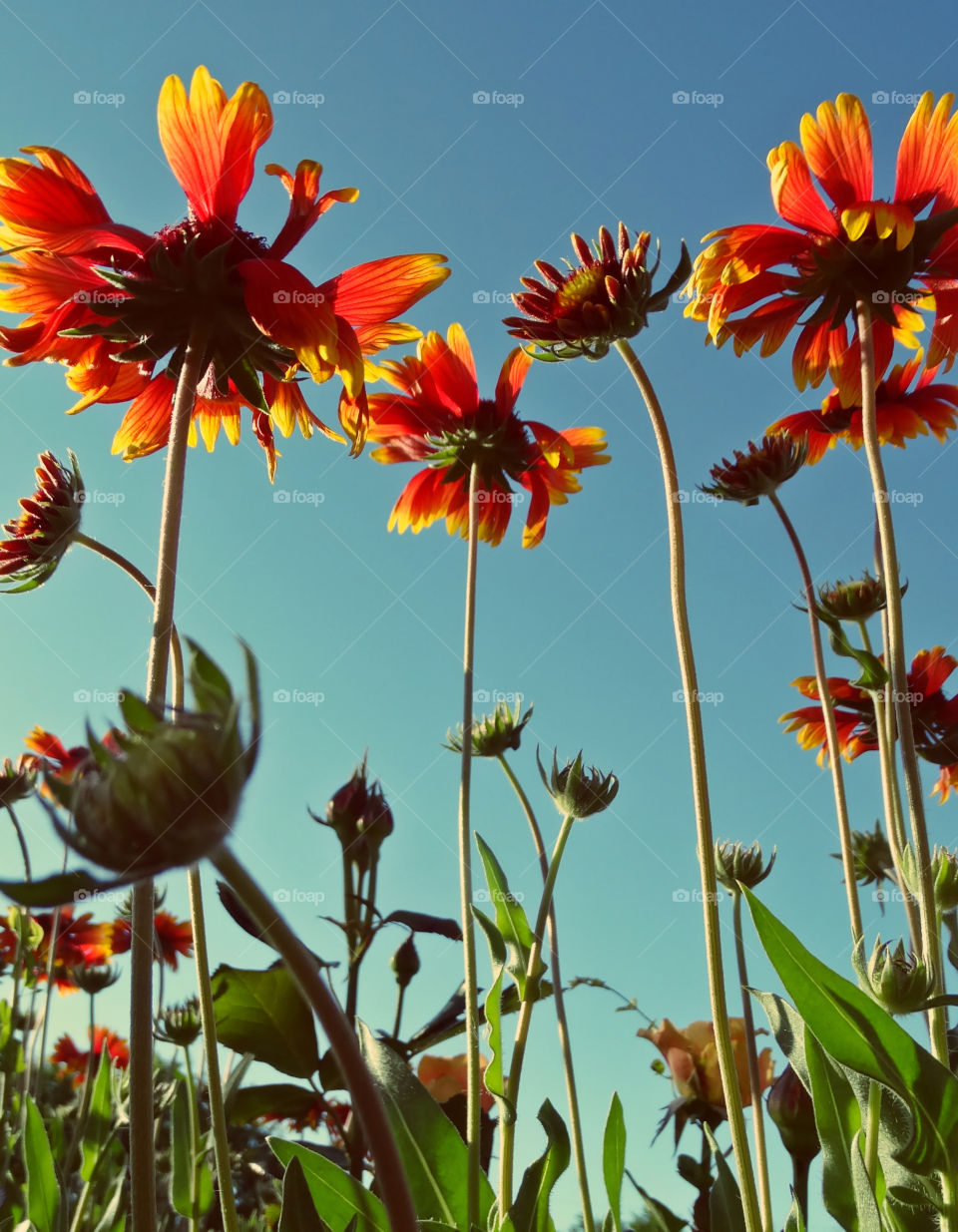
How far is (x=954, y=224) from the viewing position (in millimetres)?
1383

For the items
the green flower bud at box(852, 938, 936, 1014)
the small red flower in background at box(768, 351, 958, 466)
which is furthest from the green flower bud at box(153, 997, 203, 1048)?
the small red flower in background at box(768, 351, 958, 466)

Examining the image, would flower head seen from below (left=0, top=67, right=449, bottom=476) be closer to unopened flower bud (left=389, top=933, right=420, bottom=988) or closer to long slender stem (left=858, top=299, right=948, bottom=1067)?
long slender stem (left=858, top=299, right=948, bottom=1067)

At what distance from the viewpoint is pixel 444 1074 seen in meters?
1.80

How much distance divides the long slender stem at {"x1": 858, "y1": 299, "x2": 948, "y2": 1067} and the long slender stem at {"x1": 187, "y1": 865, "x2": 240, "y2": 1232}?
672 millimetres

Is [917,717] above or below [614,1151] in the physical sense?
above

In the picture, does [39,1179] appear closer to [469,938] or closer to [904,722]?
[469,938]

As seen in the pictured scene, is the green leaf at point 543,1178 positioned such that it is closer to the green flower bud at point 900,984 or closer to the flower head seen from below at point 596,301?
the green flower bud at point 900,984

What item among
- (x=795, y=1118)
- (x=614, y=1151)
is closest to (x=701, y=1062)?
(x=795, y=1118)

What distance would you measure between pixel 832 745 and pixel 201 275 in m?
1.10

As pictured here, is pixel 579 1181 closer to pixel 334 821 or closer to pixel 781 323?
pixel 334 821

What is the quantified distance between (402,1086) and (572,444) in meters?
1.26

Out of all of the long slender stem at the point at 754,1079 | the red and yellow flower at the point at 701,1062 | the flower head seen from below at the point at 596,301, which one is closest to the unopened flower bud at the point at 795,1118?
the long slender stem at the point at 754,1079

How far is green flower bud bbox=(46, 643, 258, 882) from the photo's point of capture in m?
0.44

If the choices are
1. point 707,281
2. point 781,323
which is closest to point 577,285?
point 707,281
